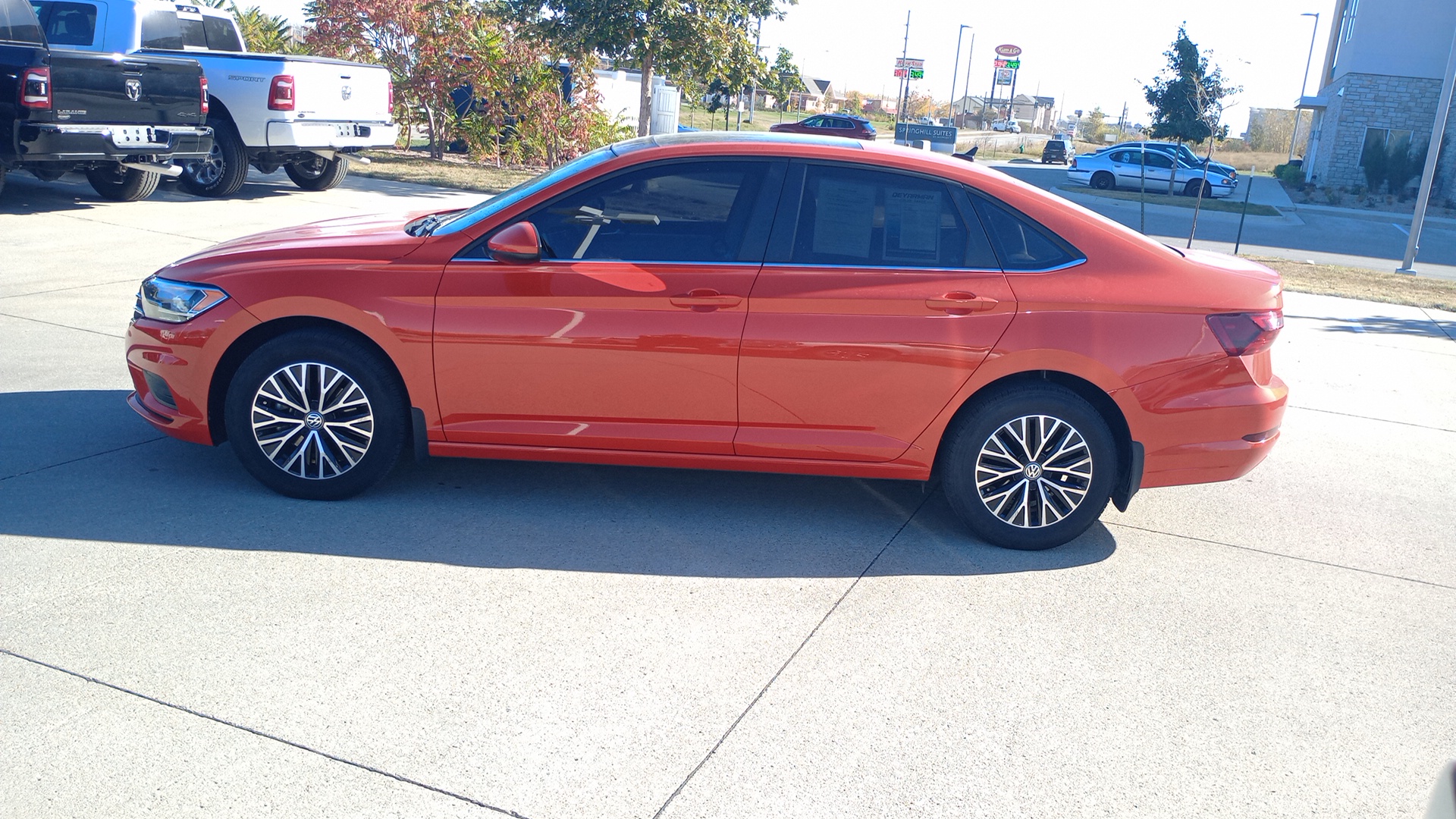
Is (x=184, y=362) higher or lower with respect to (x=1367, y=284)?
higher

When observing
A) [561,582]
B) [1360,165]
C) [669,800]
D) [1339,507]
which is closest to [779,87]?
[1339,507]

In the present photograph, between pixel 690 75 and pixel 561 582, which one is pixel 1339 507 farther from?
pixel 690 75

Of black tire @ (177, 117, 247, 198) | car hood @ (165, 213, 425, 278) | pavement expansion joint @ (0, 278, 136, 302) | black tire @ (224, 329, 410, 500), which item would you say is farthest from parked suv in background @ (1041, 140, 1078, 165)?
black tire @ (224, 329, 410, 500)

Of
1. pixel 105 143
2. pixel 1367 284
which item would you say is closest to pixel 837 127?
pixel 1367 284

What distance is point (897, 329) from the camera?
4.64 m

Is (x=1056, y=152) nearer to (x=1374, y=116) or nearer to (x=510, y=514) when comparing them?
(x=1374, y=116)

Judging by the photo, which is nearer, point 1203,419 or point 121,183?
point 1203,419

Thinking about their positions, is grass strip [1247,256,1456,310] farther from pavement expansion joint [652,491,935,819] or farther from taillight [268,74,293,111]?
taillight [268,74,293,111]

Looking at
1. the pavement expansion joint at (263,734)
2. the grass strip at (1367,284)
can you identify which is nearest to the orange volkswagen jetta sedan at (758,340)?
the pavement expansion joint at (263,734)

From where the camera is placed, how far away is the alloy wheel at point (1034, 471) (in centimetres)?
472

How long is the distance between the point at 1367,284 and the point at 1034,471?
1314cm

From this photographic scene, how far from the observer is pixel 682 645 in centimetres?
386

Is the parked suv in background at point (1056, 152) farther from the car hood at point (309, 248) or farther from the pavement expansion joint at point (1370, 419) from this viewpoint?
the car hood at point (309, 248)

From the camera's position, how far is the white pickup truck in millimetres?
12977
